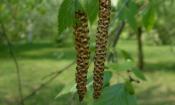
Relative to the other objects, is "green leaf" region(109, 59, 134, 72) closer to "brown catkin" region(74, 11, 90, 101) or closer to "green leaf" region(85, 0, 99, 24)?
"green leaf" region(85, 0, 99, 24)

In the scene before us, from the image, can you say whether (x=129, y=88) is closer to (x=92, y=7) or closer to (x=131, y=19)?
(x=92, y=7)

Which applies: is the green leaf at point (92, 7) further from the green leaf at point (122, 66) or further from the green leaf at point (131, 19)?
the green leaf at point (131, 19)

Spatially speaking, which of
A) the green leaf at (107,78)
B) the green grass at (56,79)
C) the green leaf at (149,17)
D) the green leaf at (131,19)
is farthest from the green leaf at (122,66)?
the green grass at (56,79)

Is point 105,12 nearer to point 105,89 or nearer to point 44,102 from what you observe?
point 105,89

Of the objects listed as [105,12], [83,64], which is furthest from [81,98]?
[105,12]

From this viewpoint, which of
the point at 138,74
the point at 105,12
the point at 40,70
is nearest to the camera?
the point at 105,12

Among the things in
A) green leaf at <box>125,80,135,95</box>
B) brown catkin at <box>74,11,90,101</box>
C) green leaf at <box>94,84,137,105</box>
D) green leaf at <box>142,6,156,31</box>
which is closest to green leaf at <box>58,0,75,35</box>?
brown catkin at <box>74,11,90,101</box>
